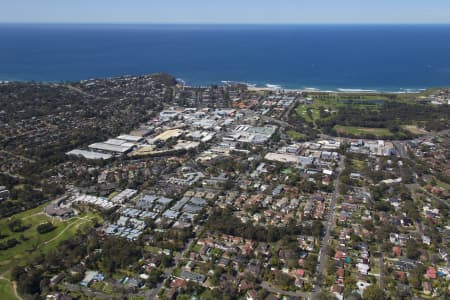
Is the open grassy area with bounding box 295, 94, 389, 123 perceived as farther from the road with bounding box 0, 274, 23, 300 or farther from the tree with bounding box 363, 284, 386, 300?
the road with bounding box 0, 274, 23, 300

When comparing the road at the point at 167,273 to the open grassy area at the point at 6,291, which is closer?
the road at the point at 167,273

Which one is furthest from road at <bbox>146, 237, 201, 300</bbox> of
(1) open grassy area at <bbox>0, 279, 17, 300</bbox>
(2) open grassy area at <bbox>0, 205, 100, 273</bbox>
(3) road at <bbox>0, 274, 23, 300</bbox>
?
(2) open grassy area at <bbox>0, 205, 100, 273</bbox>

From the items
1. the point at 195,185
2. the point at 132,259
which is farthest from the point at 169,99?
the point at 132,259

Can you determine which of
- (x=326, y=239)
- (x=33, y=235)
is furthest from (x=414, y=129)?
(x=33, y=235)

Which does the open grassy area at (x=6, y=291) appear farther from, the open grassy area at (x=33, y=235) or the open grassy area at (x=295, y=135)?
the open grassy area at (x=295, y=135)

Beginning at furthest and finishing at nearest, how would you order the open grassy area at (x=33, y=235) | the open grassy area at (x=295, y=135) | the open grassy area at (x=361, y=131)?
the open grassy area at (x=361, y=131) → the open grassy area at (x=295, y=135) → the open grassy area at (x=33, y=235)

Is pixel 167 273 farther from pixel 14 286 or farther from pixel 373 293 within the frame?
pixel 373 293

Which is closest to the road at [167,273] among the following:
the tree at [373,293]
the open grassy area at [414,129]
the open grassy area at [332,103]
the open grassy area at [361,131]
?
the tree at [373,293]
